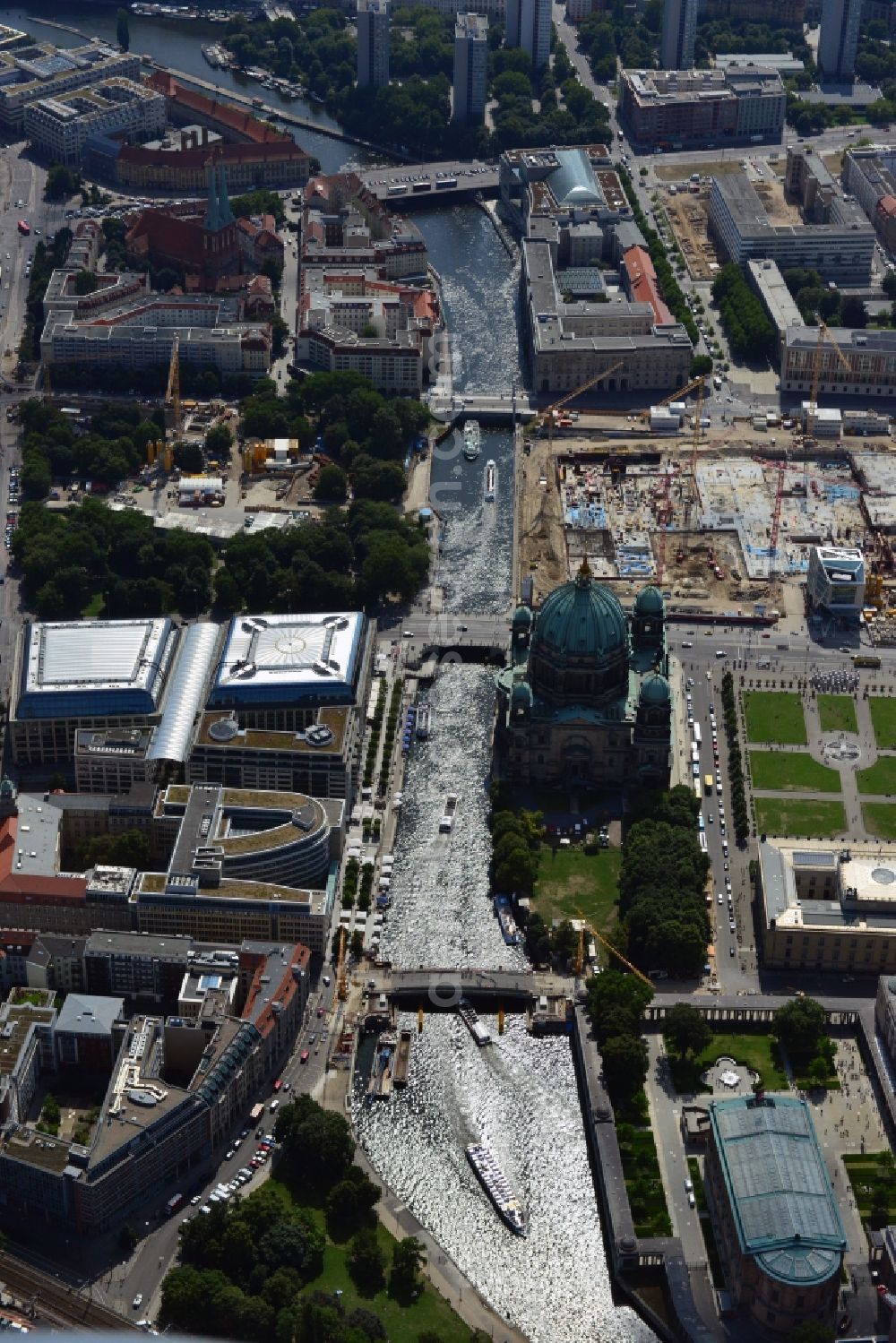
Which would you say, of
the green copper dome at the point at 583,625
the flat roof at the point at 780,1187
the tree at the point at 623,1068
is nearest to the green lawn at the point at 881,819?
the green copper dome at the point at 583,625

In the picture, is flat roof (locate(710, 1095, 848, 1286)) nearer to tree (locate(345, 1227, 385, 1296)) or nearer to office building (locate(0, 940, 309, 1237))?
tree (locate(345, 1227, 385, 1296))

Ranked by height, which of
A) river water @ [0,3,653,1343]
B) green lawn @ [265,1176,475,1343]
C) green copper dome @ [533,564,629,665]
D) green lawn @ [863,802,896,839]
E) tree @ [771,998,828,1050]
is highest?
green copper dome @ [533,564,629,665]

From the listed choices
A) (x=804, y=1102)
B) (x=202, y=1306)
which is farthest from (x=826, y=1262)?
(x=202, y=1306)

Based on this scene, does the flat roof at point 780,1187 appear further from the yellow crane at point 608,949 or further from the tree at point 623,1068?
the yellow crane at point 608,949

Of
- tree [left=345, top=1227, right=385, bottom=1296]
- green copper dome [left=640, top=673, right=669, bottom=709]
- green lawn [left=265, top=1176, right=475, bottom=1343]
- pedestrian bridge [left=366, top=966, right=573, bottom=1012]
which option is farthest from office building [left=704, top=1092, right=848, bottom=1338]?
green copper dome [left=640, top=673, right=669, bottom=709]

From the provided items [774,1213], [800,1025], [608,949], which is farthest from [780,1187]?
[608,949]

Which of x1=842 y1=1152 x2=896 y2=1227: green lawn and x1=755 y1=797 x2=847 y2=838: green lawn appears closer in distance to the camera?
x1=842 y1=1152 x2=896 y2=1227: green lawn

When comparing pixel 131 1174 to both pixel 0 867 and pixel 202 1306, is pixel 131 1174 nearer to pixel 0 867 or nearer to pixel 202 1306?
pixel 202 1306
